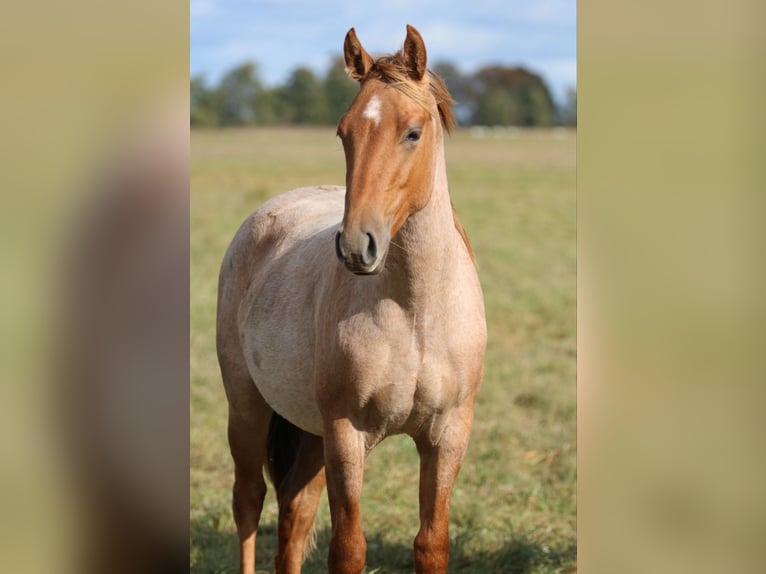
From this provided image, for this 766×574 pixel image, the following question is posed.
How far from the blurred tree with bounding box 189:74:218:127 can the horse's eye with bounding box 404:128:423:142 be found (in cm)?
4120

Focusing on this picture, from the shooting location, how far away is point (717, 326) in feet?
4.91

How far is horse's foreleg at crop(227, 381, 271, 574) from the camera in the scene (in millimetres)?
3963

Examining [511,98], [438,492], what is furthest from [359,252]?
[511,98]

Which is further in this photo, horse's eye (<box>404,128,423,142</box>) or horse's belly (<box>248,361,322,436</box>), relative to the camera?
horse's belly (<box>248,361,322,436</box>)

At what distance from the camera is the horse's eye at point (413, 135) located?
8.39 ft

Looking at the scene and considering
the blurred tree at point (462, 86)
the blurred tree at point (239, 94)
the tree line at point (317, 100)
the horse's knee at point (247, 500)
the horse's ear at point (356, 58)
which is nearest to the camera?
the horse's ear at point (356, 58)

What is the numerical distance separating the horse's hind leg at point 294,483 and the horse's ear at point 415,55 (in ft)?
6.30

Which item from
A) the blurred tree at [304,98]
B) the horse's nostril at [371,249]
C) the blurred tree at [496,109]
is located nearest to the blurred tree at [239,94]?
the blurred tree at [304,98]

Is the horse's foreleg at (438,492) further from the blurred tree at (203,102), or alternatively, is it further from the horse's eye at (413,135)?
the blurred tree at (203,102)

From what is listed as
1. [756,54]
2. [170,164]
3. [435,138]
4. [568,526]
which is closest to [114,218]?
[170,164]

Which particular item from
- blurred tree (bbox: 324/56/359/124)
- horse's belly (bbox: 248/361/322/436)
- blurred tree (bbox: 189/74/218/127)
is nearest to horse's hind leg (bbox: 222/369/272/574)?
horse's belly (bbox: 248/361/322/436)

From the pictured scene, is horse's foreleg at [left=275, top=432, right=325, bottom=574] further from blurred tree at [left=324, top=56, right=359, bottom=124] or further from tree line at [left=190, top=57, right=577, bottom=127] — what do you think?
blurred tree at [left=324, top=56, right=359, bottom=124]

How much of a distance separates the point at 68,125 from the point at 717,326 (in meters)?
1.16

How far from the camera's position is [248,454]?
4.02 m
